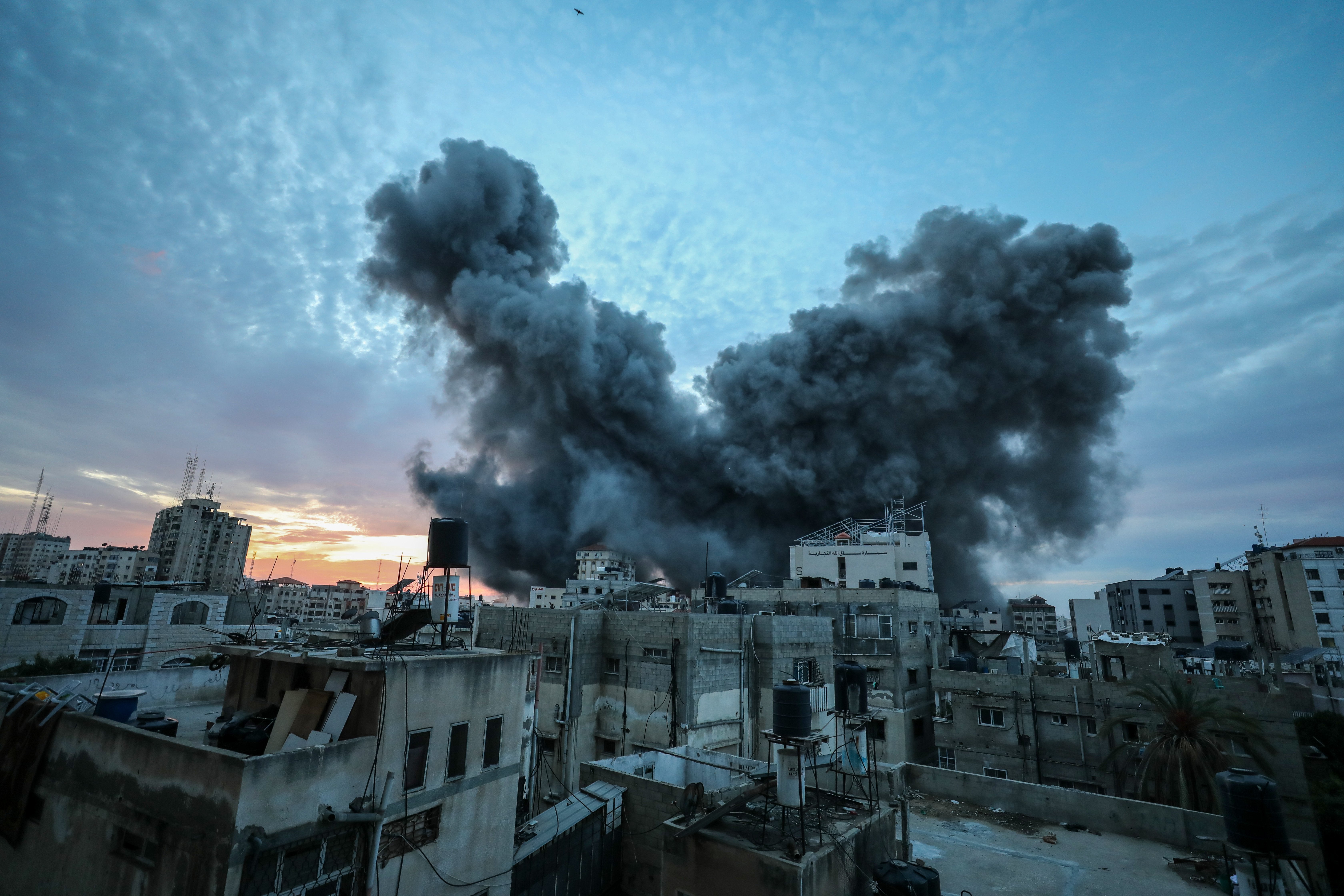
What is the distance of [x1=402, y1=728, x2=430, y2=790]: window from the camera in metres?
8.52

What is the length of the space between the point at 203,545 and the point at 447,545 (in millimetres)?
104429

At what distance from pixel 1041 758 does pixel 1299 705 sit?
17.2 meters

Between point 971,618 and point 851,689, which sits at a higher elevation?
point 971,618

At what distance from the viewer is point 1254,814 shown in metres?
9.13

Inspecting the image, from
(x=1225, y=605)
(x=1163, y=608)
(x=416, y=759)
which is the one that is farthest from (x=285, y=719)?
(x=1163, y=608)

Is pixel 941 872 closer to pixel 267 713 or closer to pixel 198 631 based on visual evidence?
pixel 267 713

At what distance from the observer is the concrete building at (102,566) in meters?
94.6

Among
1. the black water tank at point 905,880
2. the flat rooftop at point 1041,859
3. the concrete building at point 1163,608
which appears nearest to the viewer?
the black water tank at point 905,880

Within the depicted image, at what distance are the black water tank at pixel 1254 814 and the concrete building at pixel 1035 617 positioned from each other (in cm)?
6780

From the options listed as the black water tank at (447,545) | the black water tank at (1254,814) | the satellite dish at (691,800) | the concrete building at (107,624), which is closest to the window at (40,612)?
the concrete building at (107,624)

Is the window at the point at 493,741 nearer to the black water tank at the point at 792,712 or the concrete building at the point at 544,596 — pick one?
the black water tank at the point at 792,712

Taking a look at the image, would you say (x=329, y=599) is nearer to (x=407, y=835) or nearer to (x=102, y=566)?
(x=102, y=566)

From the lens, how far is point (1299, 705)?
29.3m

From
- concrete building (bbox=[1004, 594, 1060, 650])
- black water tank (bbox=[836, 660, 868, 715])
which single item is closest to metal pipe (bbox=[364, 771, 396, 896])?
black water tank (bbox=[836, 660, 868, 715])
